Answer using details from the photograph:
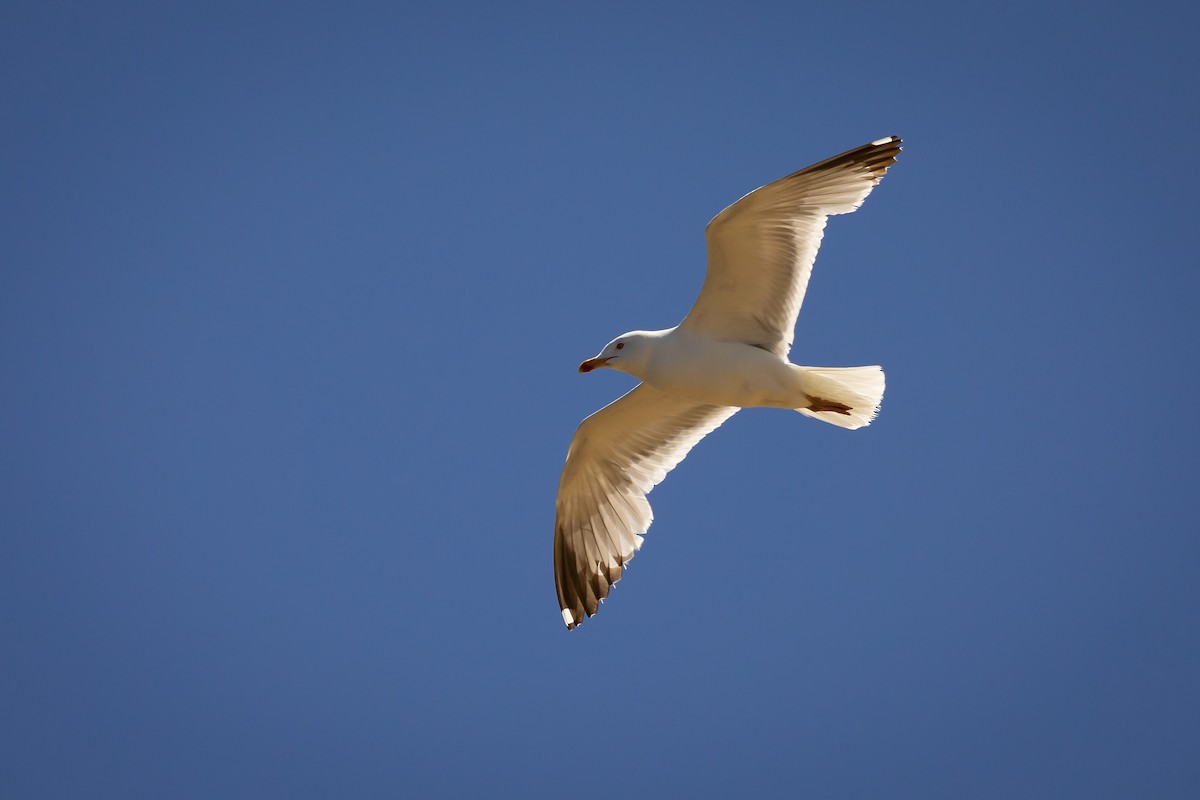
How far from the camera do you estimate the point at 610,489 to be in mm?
10164

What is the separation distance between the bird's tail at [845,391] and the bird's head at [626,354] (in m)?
0.95

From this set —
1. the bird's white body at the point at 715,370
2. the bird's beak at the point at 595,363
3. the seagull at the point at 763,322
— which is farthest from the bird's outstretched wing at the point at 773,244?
the bird's beak at the point at 595,363

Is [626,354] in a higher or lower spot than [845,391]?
higher

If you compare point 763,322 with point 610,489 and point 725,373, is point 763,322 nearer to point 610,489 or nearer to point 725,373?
point 725,373

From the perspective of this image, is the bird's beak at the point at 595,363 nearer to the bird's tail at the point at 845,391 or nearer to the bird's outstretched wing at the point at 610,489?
the bird's outstretched wing at the point at 610,489

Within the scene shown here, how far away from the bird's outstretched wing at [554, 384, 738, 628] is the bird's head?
1.02 meters

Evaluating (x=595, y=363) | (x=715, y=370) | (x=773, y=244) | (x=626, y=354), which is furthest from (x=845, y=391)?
(x=595, y=363)

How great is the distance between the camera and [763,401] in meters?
9.05

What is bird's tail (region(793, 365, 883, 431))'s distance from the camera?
8.93 metres

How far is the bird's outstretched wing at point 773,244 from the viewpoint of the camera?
8727mm

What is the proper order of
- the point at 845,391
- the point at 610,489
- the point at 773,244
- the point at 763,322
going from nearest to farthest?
1. the point at 773,244
2. the point at 845,391
3. the point at 763,322
4. the point at 610,489

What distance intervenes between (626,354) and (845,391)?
4.61ft

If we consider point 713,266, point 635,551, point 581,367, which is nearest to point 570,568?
point 635,551

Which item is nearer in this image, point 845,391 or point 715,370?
point 715,370
